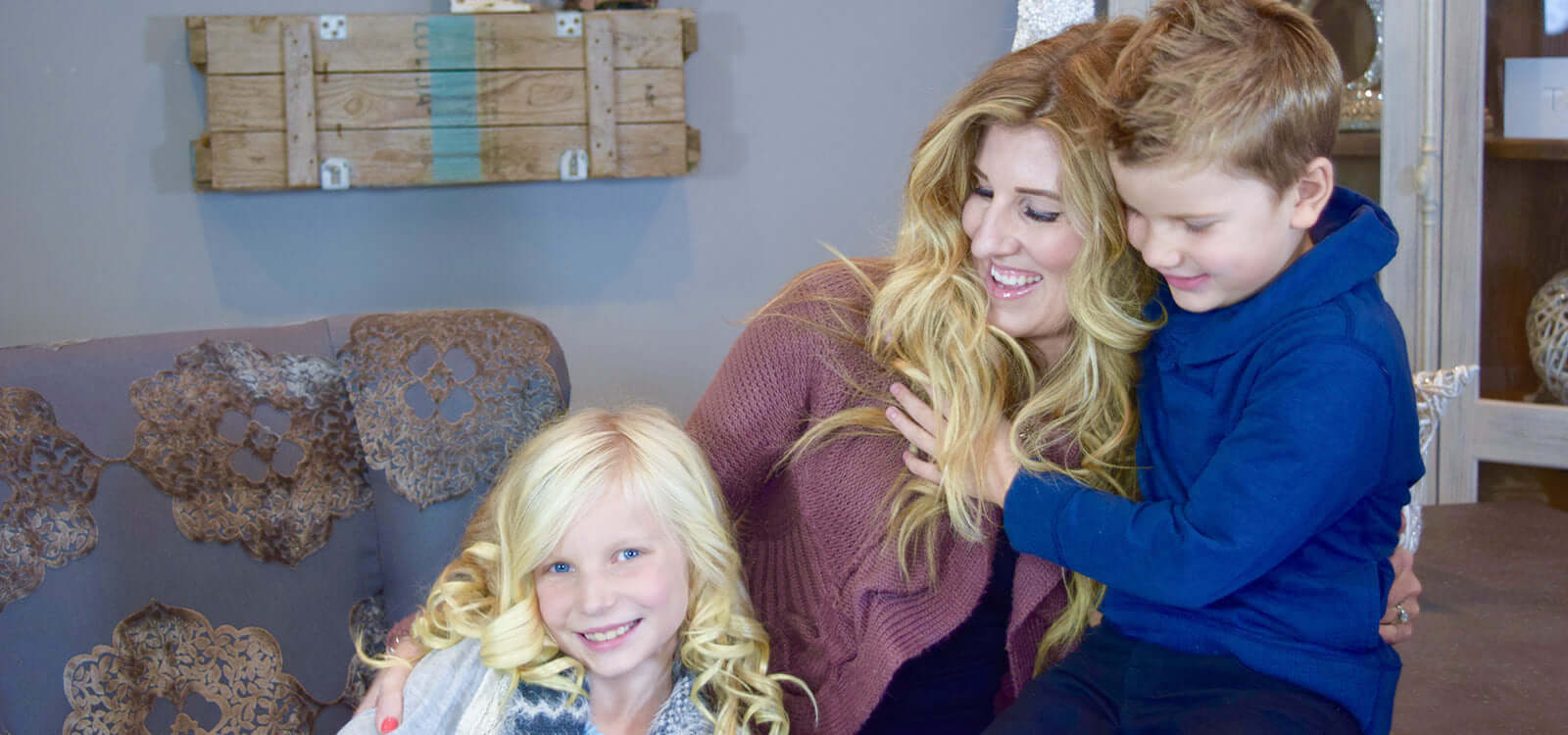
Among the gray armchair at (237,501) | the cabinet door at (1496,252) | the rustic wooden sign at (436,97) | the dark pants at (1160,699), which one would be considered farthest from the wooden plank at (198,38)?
the cabinet door at (1496,252)

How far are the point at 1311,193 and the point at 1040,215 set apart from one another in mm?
299

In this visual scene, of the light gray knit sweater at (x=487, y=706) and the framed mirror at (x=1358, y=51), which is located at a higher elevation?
the framed mirror at (x=1358, y=51)

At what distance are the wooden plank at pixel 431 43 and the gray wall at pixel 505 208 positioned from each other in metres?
0.12

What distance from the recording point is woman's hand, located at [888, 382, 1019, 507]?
4.53ft

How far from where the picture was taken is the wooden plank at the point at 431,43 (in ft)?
9.64

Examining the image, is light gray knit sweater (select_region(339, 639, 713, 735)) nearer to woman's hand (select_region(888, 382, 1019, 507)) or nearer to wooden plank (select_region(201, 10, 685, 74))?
woman's hand (select_region(888, 382, 1019, 507))

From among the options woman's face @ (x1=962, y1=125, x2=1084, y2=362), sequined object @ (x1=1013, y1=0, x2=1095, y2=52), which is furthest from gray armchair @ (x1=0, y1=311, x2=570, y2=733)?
sequined object @ (x1=1013, y1=0, x2=1095, y2=52)

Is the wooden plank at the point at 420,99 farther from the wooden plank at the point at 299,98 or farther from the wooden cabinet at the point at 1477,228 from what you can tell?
the wooden cabinet at the point at 1477,228

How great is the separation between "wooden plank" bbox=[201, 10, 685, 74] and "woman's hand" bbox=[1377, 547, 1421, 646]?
2192 mm

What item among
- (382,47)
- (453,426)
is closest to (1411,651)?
(453,426)

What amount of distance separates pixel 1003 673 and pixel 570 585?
1.87 feet

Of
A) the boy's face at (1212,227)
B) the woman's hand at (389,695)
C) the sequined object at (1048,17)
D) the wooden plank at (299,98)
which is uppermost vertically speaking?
the sequined object at (1048,17)

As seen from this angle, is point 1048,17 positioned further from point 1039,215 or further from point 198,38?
point 198,38

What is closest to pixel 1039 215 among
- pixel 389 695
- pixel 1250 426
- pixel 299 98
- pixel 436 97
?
pixel 1250 426
